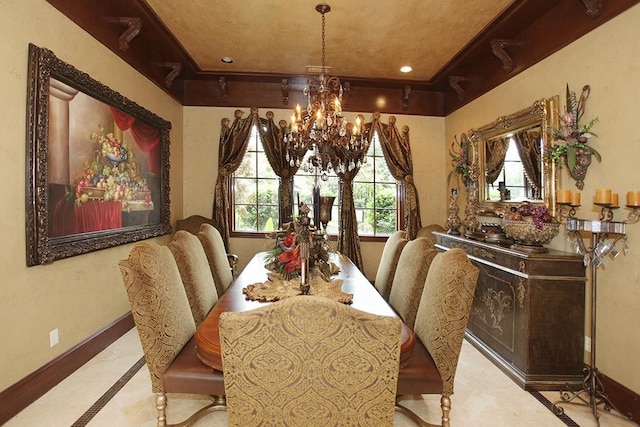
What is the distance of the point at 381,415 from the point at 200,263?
165cm

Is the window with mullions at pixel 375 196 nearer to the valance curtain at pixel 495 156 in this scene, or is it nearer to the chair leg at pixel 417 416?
the valance curtain at pixel 495 156

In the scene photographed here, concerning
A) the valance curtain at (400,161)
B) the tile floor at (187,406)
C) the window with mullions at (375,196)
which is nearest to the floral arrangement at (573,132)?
the tile floor at (187,406)

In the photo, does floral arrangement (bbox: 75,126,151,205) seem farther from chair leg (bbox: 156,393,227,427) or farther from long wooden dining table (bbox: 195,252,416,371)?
chair leg (bbox: 156,393,227,427)

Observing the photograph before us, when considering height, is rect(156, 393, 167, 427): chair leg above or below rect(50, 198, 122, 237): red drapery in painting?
below

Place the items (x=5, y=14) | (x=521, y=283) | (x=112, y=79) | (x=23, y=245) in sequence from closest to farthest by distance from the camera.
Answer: (x=5, y=14), (x=23, y=245), (x=521, y=283), (x=112, y=79)

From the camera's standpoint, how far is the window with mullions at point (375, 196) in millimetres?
5148

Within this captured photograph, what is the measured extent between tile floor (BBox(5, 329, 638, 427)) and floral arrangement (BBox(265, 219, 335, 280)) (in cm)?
94

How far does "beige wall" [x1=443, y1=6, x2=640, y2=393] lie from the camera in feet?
7.20

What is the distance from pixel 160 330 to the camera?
1575 mm

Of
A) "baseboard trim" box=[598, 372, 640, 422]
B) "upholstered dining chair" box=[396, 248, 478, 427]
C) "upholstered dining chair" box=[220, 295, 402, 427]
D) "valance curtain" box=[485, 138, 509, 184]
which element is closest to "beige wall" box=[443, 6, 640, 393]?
"baseboard trim" box=[598, 372, 640, 422]

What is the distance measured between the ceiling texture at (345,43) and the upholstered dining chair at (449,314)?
218 centimetres

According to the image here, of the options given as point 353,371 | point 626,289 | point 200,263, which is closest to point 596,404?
point 626,289

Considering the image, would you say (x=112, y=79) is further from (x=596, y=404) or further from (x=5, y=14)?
(x=596, y=404)

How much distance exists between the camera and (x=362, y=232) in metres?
5.16
